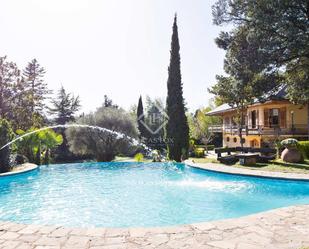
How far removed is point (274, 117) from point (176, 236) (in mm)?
27029

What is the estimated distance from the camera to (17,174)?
17156 mm

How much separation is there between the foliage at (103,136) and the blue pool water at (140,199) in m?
16.0

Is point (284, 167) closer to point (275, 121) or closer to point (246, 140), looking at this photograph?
point (275, 121)

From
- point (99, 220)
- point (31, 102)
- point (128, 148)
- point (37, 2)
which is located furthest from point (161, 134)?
point (99, 220)

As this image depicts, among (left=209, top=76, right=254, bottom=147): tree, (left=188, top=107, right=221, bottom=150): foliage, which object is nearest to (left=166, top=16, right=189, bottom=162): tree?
(left=209, top=76, right=254, bottom=147): tree

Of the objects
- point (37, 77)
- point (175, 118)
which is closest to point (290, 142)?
point (175, 118)

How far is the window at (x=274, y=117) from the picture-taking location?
29.4 meters

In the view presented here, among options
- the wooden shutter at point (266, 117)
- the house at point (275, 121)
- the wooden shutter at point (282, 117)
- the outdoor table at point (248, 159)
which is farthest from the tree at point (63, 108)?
the outdoor table at point (248, 159)

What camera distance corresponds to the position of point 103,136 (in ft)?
107

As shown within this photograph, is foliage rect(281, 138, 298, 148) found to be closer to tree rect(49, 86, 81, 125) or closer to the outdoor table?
the outdoor table

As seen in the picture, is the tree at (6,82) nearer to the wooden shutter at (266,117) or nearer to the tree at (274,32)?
the tree at (274,32)

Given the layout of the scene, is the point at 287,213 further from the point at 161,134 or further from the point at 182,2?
the point at 161,134

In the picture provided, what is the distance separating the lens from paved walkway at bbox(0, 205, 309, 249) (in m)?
4.85

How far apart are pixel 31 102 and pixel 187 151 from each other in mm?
24487
